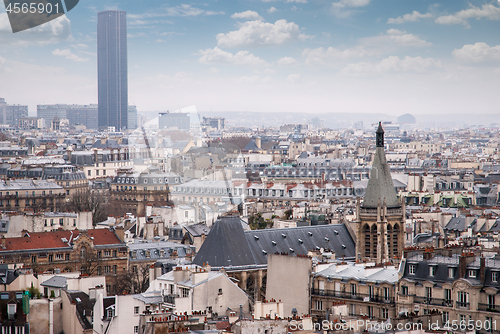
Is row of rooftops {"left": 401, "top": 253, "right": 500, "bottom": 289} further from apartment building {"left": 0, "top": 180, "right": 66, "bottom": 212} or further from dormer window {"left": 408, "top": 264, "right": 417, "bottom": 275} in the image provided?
apartment building {"left": 0, "top": 180, "right": 66, "bottom": 212}

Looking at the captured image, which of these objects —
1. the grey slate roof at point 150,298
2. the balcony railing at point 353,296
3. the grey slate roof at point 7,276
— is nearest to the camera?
the grey slate roof at point 150,298

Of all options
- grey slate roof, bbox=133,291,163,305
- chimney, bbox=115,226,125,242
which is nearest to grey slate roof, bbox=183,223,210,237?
chimney, bbox=115,226,125,242

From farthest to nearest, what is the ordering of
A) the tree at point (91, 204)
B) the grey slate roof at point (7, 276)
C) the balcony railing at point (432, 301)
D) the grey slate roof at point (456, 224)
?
the tree at point (91, 204) < the grey slate roof at point (456, 224) < the grey slate roof at point (7, 276) < the balcony railing at point (432, 301)

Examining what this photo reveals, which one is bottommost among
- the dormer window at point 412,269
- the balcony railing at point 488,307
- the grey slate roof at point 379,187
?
the balcony railing at point 488,307

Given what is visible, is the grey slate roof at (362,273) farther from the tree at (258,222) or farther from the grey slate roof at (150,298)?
the tree at (258,222)

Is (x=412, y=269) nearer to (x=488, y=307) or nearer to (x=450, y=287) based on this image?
(x=450, y=287)

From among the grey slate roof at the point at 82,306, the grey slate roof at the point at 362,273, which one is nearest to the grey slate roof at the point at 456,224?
the grey slate roof at the point at 362,273

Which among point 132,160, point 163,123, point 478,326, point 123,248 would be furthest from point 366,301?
point 163,123
